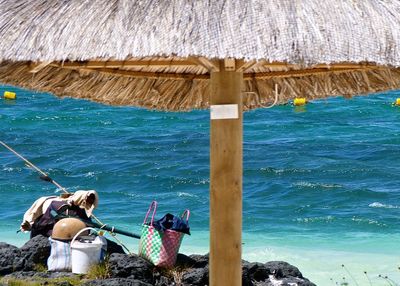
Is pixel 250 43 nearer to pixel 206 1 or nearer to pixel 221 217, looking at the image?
pixel 206 1

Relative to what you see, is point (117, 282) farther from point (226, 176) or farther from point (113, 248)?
point (226, 176)

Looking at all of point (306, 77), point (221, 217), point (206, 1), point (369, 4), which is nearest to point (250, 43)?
point (206, 1)

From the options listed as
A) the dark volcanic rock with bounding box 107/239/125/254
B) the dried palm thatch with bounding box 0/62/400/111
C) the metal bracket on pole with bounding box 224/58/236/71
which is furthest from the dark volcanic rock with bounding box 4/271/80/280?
the metal bracket on pole with bounding box 224/58/236/71

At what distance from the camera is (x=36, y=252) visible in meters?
6.11

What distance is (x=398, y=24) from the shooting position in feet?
9.61

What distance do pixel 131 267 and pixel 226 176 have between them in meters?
2.67

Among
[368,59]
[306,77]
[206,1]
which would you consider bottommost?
[368,59]

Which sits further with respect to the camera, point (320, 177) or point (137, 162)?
point (137, 162)

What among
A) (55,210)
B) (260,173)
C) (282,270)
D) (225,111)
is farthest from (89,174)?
(225,111)

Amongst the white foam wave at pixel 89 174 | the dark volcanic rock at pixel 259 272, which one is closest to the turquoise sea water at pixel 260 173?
the white foam wave at pixel 89 174

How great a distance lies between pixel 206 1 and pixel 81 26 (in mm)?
424

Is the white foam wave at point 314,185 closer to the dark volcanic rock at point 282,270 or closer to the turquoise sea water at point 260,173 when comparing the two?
the turquoise sea water at point 260,173

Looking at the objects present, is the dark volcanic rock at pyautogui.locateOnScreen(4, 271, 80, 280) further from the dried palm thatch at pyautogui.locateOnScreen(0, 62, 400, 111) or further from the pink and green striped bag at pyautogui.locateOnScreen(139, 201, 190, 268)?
the dried palm thatch at pyautogui.locateOnScreen(0, 62, 400, 111)

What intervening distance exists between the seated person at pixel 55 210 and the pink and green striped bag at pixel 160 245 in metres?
0.53
